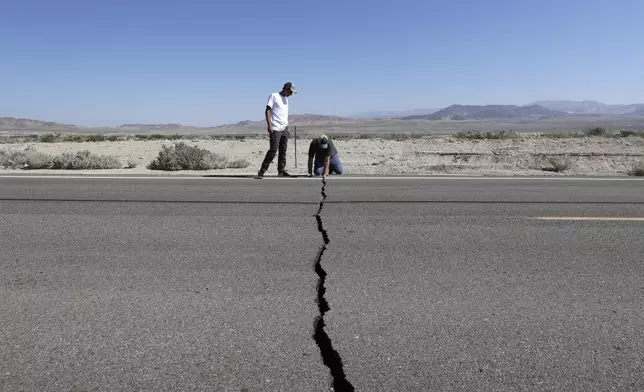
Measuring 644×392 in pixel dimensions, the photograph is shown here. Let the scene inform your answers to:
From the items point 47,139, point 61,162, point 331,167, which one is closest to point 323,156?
point 331,167

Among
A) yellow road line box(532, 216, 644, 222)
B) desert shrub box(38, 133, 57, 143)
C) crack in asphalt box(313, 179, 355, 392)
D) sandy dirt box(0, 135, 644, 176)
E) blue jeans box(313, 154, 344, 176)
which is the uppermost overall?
desert shrub box(38, 133, 57, 143)

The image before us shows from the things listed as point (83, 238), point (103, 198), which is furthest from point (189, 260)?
point (103, 198)

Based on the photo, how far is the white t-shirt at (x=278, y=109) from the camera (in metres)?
11.3

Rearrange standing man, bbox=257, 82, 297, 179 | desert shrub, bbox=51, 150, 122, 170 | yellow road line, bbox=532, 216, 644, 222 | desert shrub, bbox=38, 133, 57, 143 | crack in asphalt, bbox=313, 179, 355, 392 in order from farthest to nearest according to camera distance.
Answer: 1. desert shrub, bbox=38, 133, 57, 143
2. desert shrub, bbox=51, 150, 122, 170
3. standing man, bbox=257, 82, 297, 179
4. yellow road line, bbox=532, 216, 644, 222
5. crack in asphalt, bbox=313, 179, 355, 392

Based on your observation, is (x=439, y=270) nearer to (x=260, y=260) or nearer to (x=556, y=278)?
(x=556, y=278)

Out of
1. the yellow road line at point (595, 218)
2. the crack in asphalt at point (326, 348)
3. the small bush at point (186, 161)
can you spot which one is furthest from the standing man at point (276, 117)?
the crack in asphalt at point (326, 348)

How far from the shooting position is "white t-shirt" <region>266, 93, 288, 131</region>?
37.1 ft

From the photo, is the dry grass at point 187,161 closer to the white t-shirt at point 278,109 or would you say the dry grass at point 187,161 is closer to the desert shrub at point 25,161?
the desert shrub at point 25,161

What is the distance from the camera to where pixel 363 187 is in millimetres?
10086

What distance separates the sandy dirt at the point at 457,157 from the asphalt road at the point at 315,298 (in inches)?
244

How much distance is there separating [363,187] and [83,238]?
5202 mm

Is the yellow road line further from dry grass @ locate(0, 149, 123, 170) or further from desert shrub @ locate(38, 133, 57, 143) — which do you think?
desert shrub @ locate(38, 133, 57, 143)

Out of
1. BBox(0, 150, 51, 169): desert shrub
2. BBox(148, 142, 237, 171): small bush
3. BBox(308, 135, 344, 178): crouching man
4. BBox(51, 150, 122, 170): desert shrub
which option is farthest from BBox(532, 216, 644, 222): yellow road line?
BBox(0, 150, 51, 169): desert shrub

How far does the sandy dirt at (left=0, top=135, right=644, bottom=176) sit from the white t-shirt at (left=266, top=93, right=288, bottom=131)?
201cm
